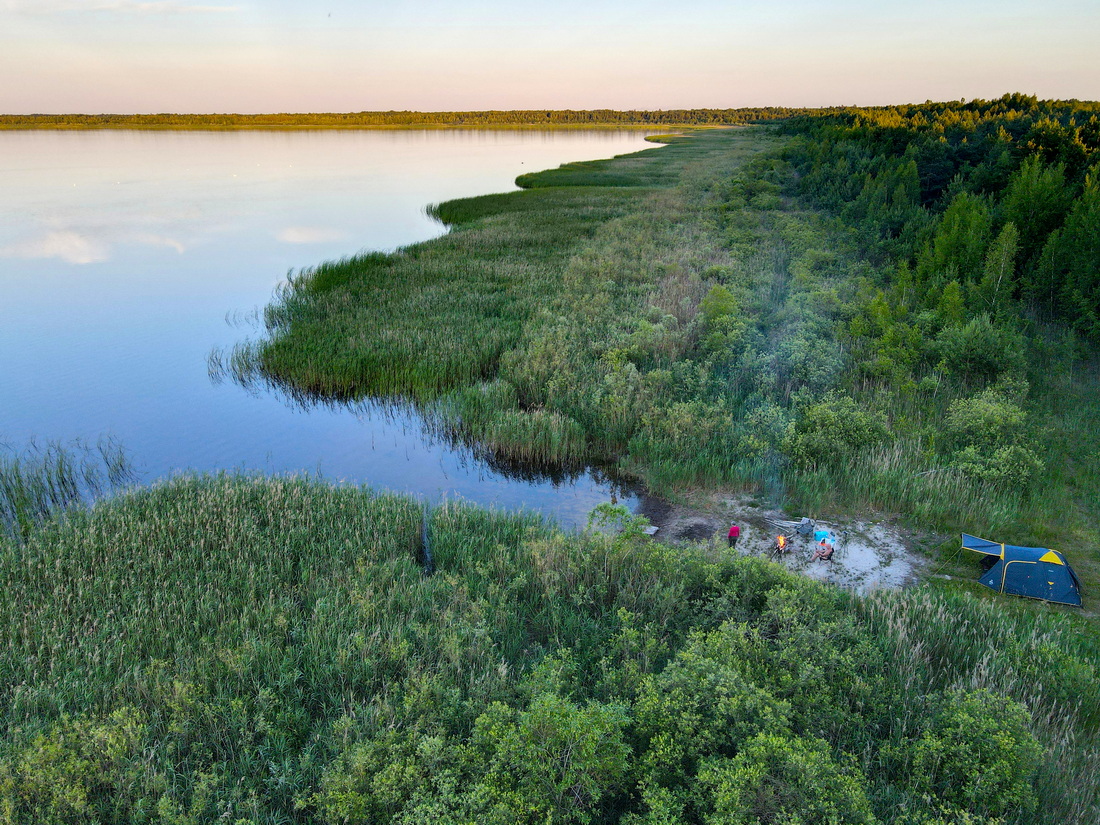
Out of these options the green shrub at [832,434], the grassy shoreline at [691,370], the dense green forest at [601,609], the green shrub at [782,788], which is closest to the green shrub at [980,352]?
the dense green forest at [601,609]

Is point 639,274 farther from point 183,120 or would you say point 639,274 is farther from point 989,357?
point 183,120

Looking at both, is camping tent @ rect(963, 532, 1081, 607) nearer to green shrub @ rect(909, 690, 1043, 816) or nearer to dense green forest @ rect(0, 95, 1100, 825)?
dense green forest @ rect(0, 95, 1100, 825)

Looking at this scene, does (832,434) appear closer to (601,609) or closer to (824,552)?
(824,552)

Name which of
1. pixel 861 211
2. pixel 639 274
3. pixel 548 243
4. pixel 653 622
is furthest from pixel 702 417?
pixel 861 211

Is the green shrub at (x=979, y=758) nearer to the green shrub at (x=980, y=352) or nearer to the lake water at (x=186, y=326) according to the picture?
the lake water at (x=186, y=326)

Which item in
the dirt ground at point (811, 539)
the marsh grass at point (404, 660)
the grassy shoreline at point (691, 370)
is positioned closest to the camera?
the marsh grass at point (404, 660)
